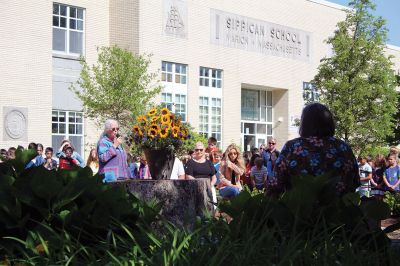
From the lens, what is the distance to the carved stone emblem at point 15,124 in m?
28.2

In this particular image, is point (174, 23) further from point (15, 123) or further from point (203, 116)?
point (15, 123)

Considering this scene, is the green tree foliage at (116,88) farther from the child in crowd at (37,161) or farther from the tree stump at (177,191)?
the tree stump at (177,191)

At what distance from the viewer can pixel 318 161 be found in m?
4.25

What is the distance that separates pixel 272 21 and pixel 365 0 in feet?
39.5

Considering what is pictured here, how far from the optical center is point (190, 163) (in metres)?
12.4

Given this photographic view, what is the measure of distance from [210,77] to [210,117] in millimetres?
2239

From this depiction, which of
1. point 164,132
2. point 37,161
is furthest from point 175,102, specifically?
point 37,161

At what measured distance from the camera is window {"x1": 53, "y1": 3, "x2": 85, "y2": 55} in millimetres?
30881

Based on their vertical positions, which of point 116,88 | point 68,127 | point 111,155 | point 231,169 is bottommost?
point 231,169

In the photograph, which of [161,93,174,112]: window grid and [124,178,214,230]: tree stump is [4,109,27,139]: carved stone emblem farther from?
[124,178,214,230]: tree stump

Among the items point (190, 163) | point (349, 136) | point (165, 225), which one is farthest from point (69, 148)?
point (349, 136)

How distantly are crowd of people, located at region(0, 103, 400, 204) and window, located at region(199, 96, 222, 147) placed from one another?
1452cm

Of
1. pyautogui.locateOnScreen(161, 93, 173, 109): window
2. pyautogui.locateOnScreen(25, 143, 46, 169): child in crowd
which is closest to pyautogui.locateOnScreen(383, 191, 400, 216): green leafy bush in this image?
pyautogui.locateOnScreen(25, 143, 46, 169): child in crowd

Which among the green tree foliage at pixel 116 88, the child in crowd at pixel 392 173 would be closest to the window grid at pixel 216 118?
the green tree foliage at pixel 116 88
